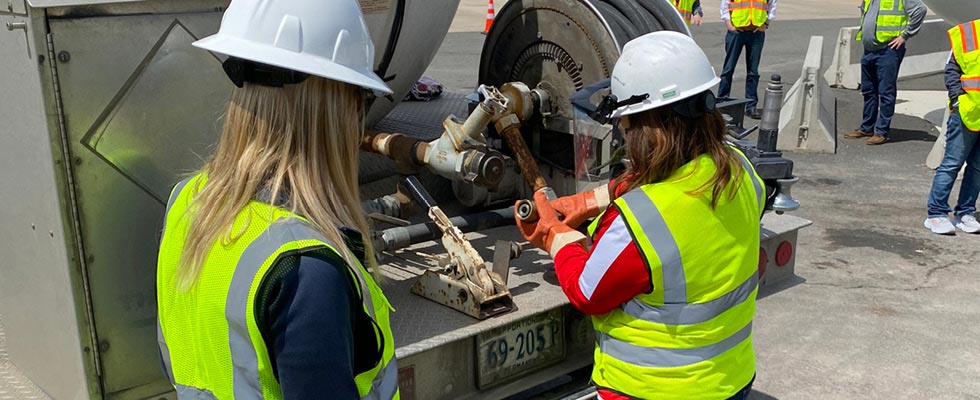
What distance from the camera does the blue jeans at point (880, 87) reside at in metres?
9.81

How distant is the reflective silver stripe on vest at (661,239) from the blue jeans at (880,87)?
826 cm

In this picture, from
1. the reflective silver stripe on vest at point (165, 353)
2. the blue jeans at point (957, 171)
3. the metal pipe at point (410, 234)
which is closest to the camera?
the reflective silver stripe on vest at point (165, 353)

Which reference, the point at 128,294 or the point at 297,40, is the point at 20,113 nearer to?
the point at 128,294

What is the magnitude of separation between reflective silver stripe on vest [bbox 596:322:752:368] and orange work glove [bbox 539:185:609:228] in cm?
72

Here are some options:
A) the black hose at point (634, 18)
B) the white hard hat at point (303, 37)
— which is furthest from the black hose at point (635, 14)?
the white hard hat at point (303, 37)

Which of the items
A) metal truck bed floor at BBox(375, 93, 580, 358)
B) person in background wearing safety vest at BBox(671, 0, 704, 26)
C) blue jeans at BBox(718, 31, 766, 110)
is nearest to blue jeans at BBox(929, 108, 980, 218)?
metal truck bed floor at BBox(375, 93, 580, 358)

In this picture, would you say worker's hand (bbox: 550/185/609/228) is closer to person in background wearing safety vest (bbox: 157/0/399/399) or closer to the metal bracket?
the metal bracket

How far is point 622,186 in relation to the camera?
2.73m

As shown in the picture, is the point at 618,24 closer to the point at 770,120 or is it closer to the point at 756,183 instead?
the point at 756,183

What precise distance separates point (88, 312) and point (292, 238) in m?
1.47

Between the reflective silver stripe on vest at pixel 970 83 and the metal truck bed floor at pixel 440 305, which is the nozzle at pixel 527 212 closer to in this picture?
the metal truck bed floor at pixel 440 305

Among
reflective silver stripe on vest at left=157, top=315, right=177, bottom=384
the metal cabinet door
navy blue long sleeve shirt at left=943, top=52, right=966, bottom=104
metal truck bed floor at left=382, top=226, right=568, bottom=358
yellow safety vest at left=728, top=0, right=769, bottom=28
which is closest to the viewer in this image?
reflective silver stripe on vest at left=157, top=315, right=177, bottom=384

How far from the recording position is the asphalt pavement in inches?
175

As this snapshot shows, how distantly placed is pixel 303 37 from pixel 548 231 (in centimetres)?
167
